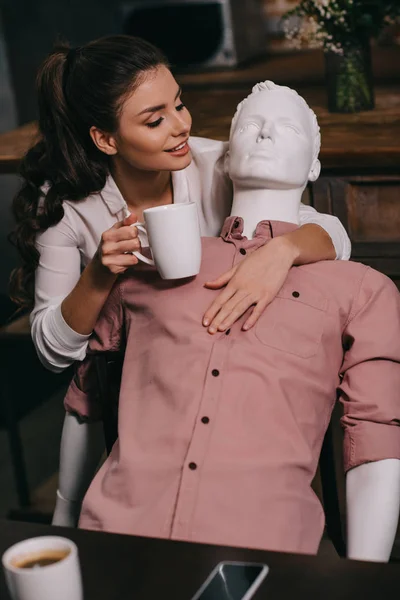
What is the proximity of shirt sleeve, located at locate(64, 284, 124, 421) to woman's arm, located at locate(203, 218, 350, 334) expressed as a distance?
20cm

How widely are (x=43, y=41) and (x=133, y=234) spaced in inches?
82.8

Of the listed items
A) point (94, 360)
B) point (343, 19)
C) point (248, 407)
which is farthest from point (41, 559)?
point (343, 19)

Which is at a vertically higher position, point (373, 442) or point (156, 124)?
point (156, 124)

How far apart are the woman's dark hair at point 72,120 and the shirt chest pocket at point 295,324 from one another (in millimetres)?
465

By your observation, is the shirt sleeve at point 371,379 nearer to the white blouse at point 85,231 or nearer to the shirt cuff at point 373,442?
the shirt cuff at point 373,442

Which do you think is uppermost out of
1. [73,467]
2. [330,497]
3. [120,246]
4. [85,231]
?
[120,246]

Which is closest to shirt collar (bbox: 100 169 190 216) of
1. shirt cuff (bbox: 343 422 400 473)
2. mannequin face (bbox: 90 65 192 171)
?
mannequin face (bbox: 90 65 192 171)

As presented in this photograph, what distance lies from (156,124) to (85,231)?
273 millimetres

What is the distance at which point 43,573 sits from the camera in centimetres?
92

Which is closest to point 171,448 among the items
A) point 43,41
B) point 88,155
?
point 88,155

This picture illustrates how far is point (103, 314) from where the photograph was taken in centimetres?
175

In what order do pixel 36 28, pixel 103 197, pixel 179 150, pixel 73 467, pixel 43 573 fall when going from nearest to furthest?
1. pixel 43 573
2. pixel 179 150
3. pixel 103 197
4. pixel 73 467
5. pixel 36 28

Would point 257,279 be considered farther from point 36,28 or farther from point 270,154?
point 36,28

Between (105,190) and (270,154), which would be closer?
(270,154)
